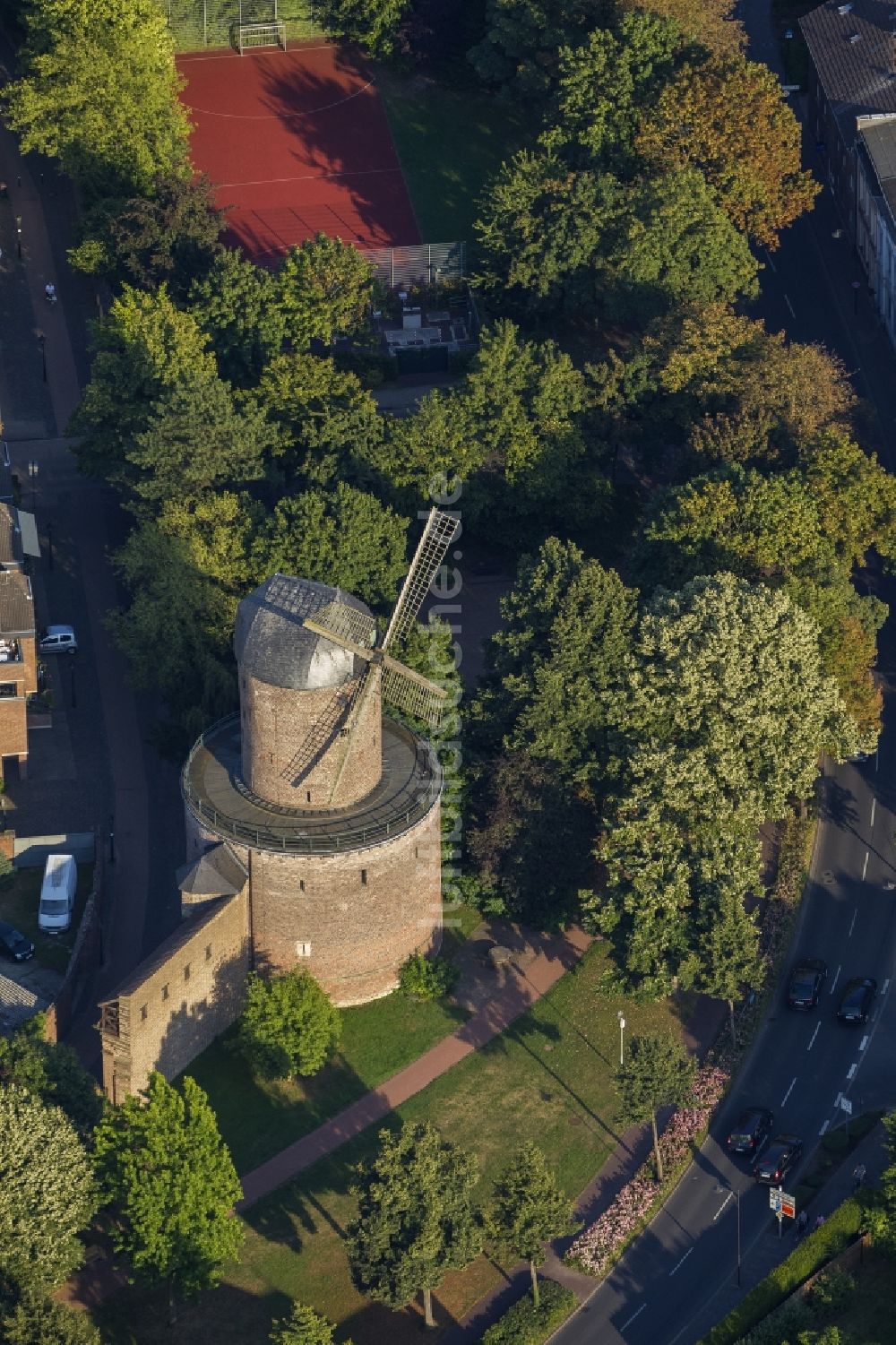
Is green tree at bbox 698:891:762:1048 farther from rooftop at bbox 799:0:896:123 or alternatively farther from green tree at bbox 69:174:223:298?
rooftop at bbox 799:0:896:123

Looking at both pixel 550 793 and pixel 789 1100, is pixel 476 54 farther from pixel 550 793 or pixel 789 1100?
pixel 789 1100

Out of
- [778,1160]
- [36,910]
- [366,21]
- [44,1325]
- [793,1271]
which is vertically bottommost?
[793,1271]

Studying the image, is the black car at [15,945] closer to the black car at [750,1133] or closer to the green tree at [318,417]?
the green tree at [318,417]

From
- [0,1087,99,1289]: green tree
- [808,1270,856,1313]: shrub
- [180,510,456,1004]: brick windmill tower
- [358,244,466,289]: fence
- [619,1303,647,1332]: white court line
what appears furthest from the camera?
[358,244,466,289]: fence

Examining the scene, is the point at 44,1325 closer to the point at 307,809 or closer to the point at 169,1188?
the point at 169,1188

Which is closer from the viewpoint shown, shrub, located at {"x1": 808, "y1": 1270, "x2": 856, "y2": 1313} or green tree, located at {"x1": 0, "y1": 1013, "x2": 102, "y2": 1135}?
shrub, located at {"x1": 808, "y1": 1270, "x2": 856, "y2": 1313}

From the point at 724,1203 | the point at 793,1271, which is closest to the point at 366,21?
the point at 724,1203

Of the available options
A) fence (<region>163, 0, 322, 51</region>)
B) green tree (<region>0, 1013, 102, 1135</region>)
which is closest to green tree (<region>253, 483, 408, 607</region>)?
green tree (<region>0, 1013, 102, 1135</region>)
